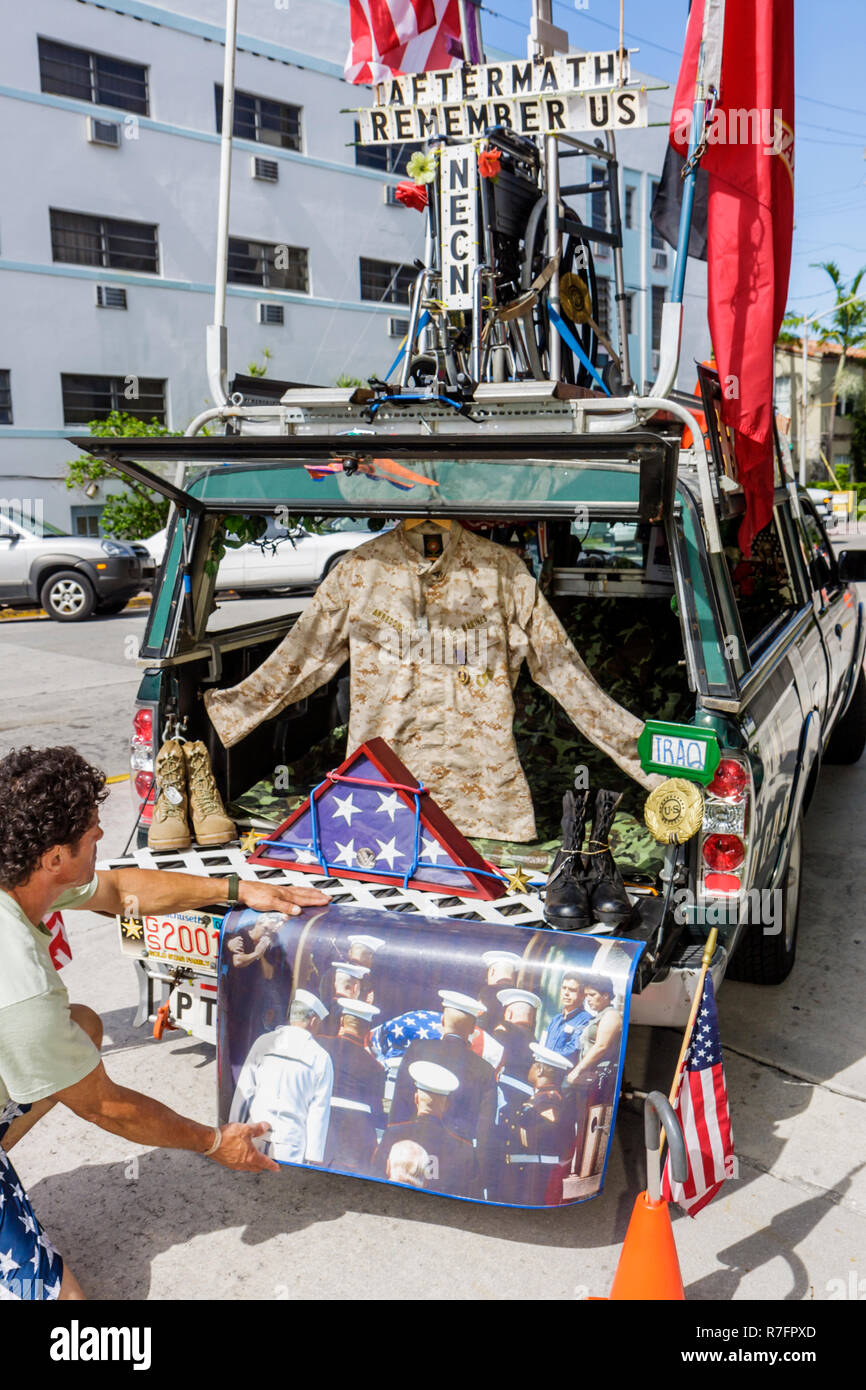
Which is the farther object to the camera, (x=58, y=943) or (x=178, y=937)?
(x=58, y=943)

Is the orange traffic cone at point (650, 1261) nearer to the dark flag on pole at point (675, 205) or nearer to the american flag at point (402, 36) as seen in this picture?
the dark flag on pole at point (675, 205)

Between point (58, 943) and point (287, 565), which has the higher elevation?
point (287, 565)

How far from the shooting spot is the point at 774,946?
4.57 metres

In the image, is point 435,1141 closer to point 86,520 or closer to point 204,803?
point 204,803

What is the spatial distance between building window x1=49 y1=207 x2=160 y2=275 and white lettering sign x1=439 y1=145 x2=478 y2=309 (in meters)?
18.1

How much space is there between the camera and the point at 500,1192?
3.11 m

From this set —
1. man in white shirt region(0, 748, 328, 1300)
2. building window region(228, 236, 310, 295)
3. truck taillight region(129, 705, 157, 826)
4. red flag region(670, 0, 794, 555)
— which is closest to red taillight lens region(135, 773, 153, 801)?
truck taillight region(129, 705, 157, 826)

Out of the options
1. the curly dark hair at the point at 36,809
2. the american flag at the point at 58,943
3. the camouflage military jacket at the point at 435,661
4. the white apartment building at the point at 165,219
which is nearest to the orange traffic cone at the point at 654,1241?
the curly dark hair at the point at 36,809

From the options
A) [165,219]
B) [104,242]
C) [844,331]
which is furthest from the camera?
[844,331]

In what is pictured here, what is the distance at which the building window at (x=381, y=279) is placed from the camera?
26766mm

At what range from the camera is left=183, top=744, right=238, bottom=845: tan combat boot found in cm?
416

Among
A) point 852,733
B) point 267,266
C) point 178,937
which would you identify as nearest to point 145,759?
point 178,937

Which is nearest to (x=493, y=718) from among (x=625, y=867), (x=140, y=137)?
(x=625, y=867)

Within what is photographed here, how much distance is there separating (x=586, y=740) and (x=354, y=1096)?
274 centimetres
